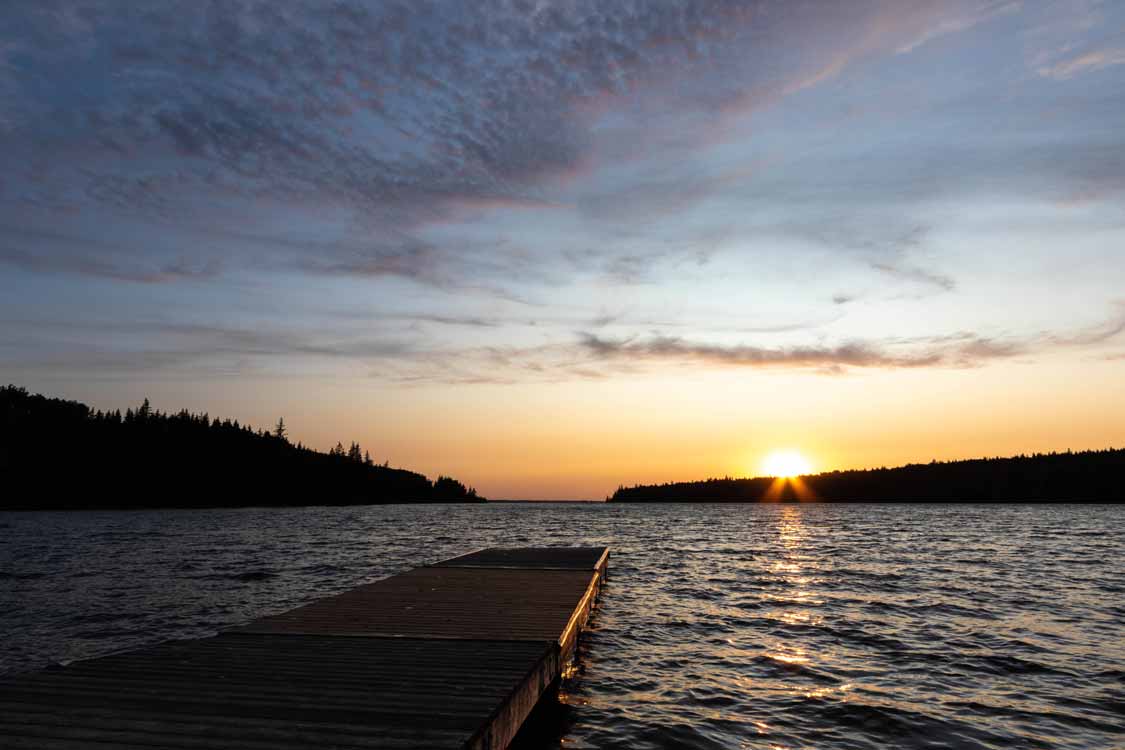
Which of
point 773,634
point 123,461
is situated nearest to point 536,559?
point 773,634

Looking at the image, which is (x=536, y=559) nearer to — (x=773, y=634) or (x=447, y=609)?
(x=773, y=634)

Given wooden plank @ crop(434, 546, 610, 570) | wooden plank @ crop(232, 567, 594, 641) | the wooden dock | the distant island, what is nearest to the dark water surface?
wooden plank @ crop(232, 567, 594, 641)

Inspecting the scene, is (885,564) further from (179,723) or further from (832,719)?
(179,723)

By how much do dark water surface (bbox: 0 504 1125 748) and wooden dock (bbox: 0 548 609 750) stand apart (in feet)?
7.12

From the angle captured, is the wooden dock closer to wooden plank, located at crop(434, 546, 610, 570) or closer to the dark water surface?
the dark water surface

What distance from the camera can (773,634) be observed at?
18750 millimetres

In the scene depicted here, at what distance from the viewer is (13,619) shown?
2048cm

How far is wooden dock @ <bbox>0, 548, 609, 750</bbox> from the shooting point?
6938mm

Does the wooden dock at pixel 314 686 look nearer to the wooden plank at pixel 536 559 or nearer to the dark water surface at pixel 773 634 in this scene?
the dark water surface at pixel 773 634

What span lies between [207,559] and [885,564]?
36642mm

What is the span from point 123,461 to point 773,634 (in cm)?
15971

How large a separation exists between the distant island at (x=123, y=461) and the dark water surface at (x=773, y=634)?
113m

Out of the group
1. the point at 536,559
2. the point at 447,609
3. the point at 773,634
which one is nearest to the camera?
the point at 447,609

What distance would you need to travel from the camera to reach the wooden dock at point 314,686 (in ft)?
22.8
